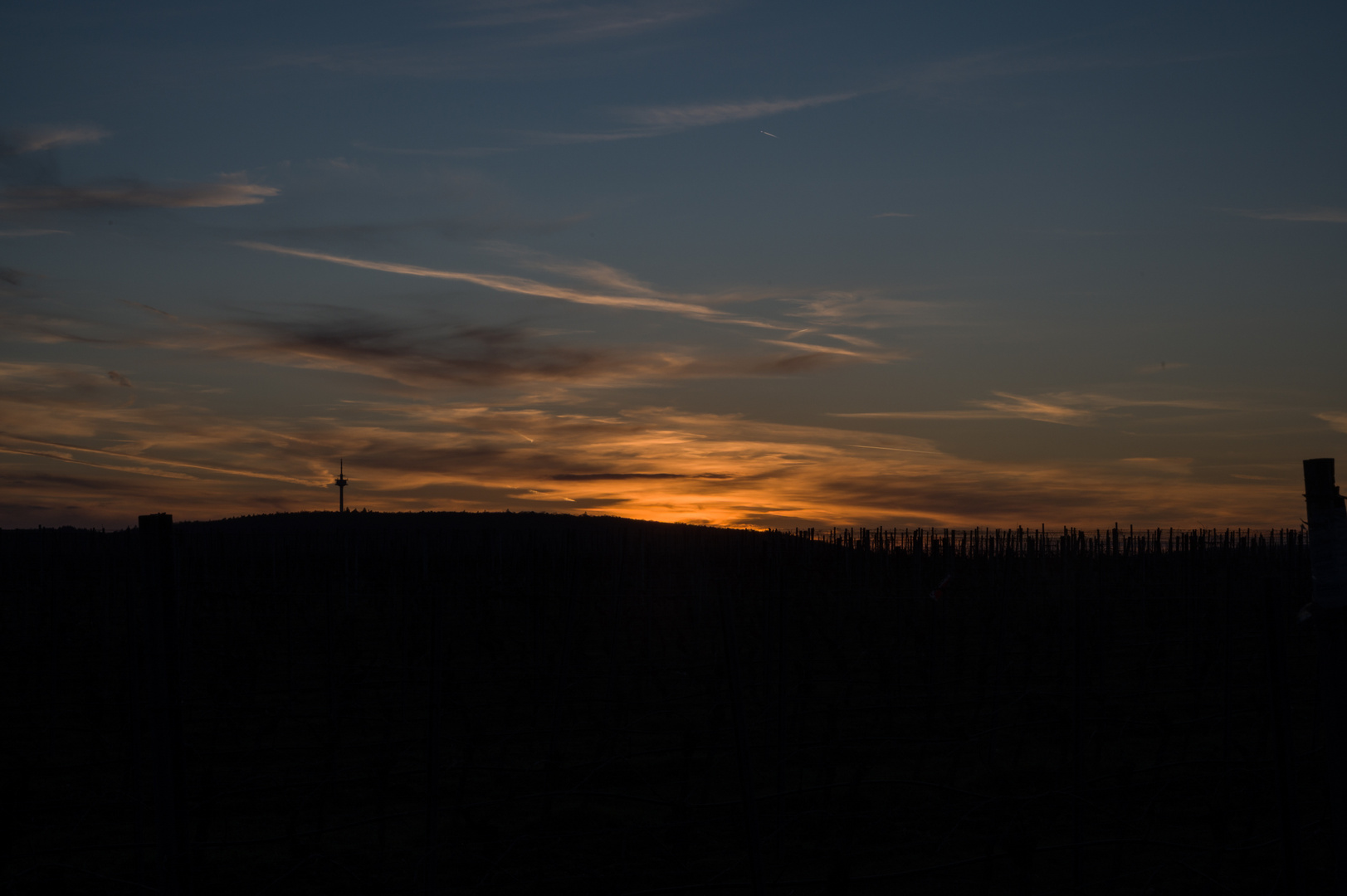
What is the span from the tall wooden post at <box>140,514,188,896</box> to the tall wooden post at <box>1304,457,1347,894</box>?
12.1 ft

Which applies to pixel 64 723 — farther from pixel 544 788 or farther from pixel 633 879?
pixel 633 879

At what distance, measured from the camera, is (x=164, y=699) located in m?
3.12

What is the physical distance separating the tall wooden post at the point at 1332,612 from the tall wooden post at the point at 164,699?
3.68m

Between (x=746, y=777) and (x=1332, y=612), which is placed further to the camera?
(x=746, y=777)

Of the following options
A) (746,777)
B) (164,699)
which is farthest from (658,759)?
(164,699)

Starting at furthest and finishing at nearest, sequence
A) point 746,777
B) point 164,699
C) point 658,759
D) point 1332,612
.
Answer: point 658,759 → point 746,777 → point 1332,612 → point 164,699

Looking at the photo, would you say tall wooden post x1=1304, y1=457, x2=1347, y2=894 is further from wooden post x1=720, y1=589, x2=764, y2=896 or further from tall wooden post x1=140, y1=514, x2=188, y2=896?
tall wooden post x1=140, y1=514, x2=188, y2=896

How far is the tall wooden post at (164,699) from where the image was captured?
3080mm

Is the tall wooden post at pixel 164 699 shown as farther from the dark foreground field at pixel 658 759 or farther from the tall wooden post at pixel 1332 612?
the tall wooden post at pixel 1332 612

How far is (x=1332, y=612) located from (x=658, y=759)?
6991 mm

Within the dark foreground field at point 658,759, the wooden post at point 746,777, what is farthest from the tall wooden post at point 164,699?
the wooden post at point 746,777

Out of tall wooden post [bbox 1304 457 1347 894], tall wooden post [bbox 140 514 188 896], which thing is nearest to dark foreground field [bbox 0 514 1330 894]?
tall wooden post [bbox 140 514 188 896]

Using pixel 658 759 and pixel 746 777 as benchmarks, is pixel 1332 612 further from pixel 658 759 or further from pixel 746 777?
pixel 658 759

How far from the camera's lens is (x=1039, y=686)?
12.8m
